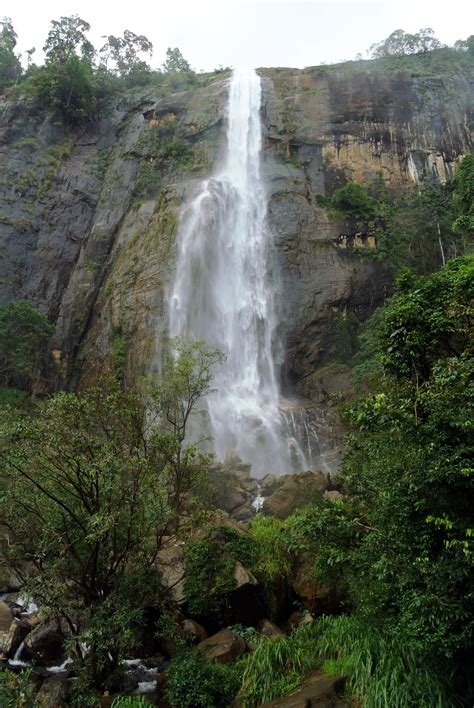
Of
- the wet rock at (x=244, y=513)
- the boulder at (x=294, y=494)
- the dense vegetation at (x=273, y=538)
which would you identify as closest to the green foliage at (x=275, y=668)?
the dense vegetation at (x=273, y=538)

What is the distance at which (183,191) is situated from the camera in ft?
102

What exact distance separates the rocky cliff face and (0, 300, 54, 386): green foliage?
55.6 inches

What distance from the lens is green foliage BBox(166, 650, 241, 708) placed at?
301 inches

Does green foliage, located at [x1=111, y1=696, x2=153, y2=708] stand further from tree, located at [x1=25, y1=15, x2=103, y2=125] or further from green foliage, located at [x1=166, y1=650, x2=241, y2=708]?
tree, located at [x1=25, y1=15, x2=103, y2=125]

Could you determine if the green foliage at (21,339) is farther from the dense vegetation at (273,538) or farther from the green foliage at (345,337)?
the dense vegetation at (273,538)

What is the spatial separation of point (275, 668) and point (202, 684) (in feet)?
3.61

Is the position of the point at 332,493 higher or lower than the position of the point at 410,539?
higher

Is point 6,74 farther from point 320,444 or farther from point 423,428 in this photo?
point 423,428

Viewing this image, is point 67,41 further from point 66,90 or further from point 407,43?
point 407,43

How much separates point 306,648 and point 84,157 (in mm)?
36549

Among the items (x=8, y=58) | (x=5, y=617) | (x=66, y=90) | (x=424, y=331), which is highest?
(x=8, y=58)

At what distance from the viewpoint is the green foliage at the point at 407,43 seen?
51.4 metres

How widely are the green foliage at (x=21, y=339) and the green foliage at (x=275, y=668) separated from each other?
70.4ft

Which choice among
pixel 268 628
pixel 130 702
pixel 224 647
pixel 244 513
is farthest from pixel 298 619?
pixel 244 513
